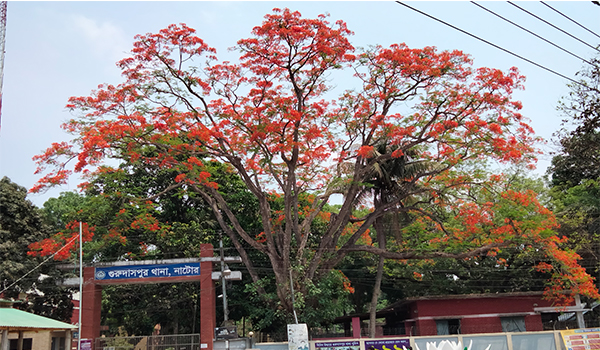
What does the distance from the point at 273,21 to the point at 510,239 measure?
33.7 feet

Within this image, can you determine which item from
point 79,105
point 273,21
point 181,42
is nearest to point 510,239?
point 273,21

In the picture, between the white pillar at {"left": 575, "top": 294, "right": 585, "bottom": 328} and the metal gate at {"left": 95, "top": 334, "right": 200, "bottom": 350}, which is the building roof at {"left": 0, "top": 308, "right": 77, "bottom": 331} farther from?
the white pillar at {"left": 575, "top": 294, "right": 585, "bottom": 328}

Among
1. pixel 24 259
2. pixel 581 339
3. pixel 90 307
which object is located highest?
pixel 24 259

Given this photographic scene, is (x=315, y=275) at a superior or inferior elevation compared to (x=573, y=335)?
superior

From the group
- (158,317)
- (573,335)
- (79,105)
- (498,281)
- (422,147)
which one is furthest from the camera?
(498,281)

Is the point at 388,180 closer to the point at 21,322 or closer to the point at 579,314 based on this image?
the point at 579,314

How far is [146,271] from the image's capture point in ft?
52.2

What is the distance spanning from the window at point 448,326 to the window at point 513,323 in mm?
1624

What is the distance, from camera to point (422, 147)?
18484 mm

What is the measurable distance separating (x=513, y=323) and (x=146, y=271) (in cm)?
1339

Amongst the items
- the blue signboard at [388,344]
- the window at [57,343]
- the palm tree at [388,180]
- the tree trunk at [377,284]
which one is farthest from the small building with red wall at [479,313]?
the window at [57,343]

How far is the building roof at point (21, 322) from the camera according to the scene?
14.0 metres

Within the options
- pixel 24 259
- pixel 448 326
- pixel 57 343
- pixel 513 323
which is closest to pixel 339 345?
pixel 448 326

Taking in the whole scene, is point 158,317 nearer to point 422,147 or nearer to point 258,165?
point 258,165
